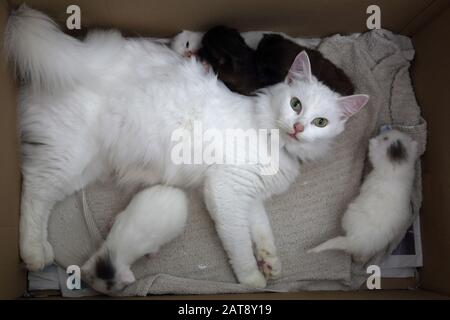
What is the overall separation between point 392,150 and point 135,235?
3.60ft

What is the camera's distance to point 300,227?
1.79m

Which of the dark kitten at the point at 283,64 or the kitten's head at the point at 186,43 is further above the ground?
the kitten's head at the point at 186,43

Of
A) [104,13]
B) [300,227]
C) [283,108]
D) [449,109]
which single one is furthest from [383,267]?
[104,13]

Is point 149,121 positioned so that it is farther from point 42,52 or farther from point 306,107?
point 306,107

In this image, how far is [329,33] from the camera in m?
1.94

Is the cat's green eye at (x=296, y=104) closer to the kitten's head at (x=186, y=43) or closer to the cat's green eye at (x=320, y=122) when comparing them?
the cat's green eye at (x=320, y=122)

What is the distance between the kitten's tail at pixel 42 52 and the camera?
4.74 feet

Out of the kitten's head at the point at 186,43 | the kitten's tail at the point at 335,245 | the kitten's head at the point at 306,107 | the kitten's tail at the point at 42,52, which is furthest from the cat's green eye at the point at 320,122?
the kitten's tail at the point at 42,52

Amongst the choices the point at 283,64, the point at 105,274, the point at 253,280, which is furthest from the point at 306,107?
the point at 105,274

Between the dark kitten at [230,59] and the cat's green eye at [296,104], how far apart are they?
0.21 metres

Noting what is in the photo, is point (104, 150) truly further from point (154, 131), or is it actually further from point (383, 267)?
point (383, 267)

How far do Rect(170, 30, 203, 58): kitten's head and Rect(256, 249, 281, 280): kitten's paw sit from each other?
0.89 meters

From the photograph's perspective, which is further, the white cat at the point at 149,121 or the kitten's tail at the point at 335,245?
the kitten's tail at the point at 335,245

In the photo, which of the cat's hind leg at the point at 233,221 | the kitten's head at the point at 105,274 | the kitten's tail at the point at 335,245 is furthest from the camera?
the kitten's tail at the point at 335,245
